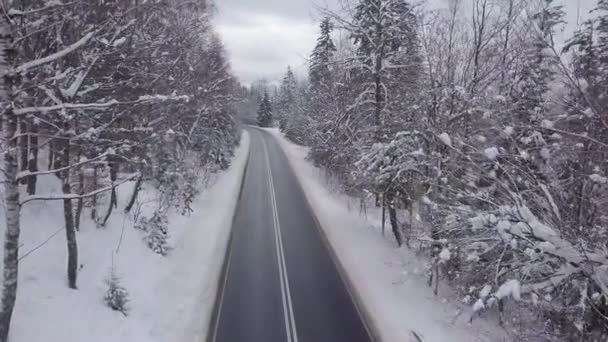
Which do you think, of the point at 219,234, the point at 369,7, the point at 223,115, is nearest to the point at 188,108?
the point at 219,234

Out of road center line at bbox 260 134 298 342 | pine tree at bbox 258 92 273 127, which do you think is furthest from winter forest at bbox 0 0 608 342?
pine tree at bbox 258 92 273 127

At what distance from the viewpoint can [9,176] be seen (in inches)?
278

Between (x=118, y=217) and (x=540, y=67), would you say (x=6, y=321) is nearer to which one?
(x=118, y=217)

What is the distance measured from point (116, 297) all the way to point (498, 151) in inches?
408

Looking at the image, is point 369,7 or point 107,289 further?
point 369,7

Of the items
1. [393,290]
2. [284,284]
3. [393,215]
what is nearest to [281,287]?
[284,284]

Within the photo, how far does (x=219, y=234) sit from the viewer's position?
2134 centimetres

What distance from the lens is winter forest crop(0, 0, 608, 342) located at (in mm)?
7391

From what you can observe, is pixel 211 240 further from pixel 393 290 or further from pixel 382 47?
pixel 382 47

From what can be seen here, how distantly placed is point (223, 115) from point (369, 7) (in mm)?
24663

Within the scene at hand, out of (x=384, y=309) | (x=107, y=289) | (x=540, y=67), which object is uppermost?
(x=540, y=67)

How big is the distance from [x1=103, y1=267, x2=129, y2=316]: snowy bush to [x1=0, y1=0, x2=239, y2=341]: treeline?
0.99 m

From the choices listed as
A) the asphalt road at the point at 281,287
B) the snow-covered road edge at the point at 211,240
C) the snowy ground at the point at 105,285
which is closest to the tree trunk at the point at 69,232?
the snowy ground at the point at 105,285

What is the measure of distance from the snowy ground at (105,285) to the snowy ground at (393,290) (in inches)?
218
